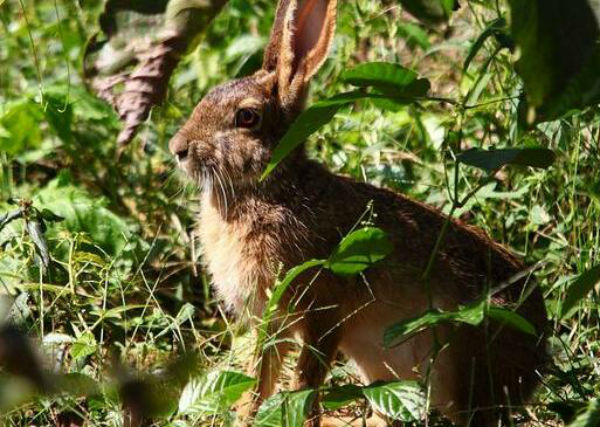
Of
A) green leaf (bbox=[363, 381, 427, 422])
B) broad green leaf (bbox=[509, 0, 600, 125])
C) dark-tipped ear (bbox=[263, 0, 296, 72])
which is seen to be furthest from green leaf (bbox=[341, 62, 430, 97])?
broad green leaf (bbox=[509, 0, 600, 125])

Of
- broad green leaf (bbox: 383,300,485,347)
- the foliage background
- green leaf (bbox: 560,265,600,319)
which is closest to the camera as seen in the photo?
green leaf (bbox: 560,265,600,319)

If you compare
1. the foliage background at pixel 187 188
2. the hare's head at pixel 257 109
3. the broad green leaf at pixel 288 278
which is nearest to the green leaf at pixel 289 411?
the foliage background at pixel 187 188

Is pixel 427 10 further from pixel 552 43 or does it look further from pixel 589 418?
pixel 589 418

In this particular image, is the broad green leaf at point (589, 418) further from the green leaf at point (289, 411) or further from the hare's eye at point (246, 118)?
the hare's eye at point (246, 118)

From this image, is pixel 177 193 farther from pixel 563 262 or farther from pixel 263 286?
pixel 563 262

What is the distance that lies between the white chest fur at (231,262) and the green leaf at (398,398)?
109cm

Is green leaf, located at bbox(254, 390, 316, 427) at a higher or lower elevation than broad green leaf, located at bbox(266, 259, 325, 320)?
lower

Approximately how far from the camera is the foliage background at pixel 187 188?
145 inches

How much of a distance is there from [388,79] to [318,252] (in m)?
1.33

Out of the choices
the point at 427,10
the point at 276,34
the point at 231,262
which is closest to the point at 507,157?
the point at 427,10

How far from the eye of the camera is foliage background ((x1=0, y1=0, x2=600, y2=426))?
3.69m

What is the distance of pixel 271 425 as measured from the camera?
2.87 metres

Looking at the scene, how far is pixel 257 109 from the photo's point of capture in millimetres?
4082

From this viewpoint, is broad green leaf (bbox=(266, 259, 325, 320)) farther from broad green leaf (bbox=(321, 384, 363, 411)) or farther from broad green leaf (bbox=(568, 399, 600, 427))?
broad green leaf (bbox=(568, 399, 600, 427))
